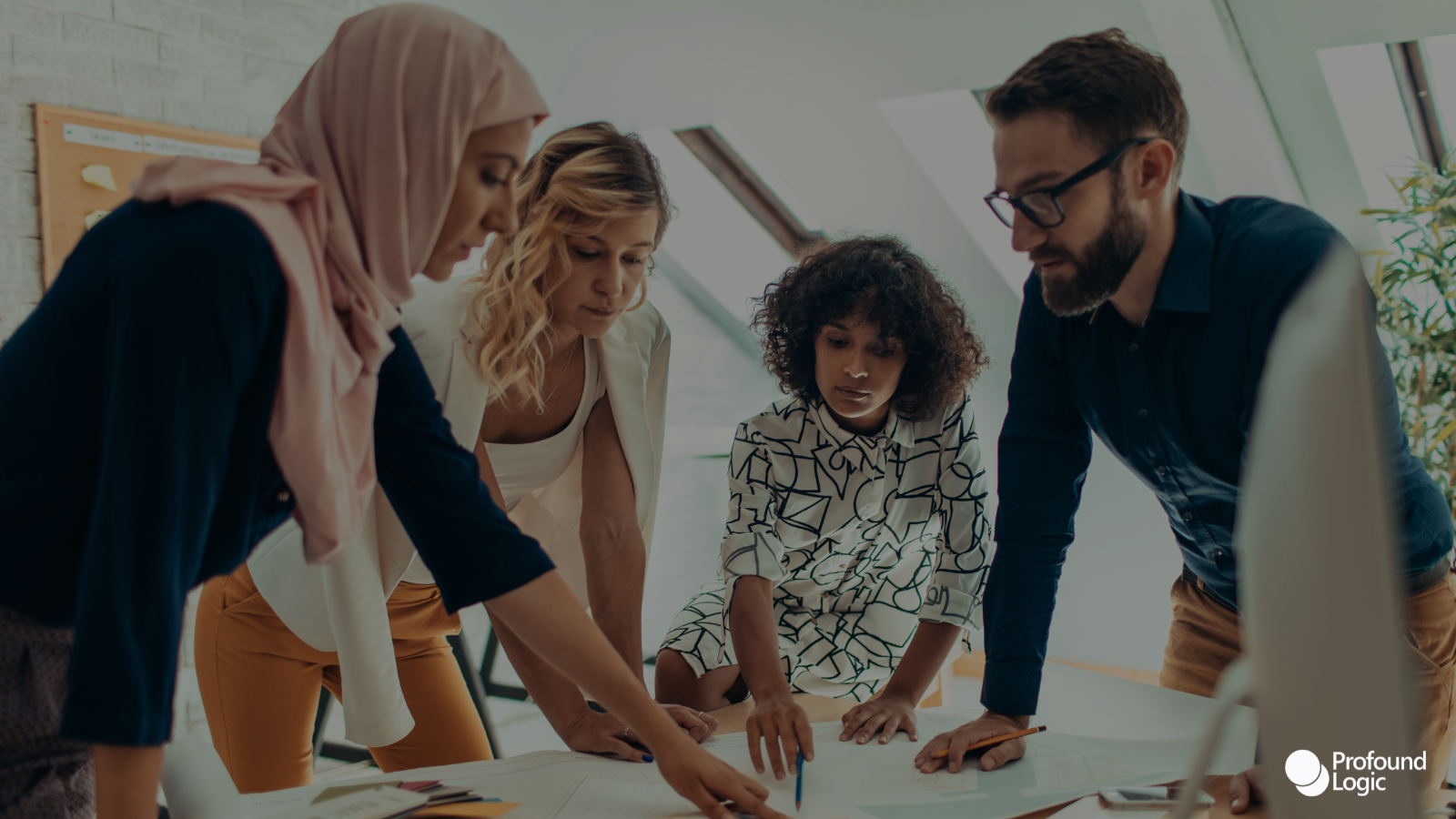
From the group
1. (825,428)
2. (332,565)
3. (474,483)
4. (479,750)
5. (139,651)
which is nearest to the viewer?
(139,651)

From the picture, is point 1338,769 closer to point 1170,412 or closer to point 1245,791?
point 1245,791

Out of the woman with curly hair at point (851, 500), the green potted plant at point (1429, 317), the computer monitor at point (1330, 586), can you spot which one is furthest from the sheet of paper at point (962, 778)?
the green potted plant at point (1429, 317)

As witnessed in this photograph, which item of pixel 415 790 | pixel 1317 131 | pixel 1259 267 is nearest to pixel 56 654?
pixel 415 790

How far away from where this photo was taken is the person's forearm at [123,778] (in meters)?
0.60

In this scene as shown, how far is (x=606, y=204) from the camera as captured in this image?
4.07ft

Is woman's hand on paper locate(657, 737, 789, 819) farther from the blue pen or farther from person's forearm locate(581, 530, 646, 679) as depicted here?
person's forearm locate(581, 530, 646, 679)

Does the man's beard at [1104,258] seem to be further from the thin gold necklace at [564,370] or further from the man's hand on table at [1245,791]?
the thin gold necklace at [564,370]

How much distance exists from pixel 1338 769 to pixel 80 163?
10.3 ft

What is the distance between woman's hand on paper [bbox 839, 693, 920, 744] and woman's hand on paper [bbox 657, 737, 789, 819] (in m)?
0.28

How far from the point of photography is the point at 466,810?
0.85m

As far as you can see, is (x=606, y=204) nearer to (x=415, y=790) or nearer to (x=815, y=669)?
(x=415, y=790)

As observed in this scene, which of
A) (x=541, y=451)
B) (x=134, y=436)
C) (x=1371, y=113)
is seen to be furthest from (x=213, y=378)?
(x=1371, y=113)

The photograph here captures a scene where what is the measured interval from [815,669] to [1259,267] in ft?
3.09

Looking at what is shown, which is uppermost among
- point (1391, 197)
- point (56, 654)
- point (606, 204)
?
point (1391, 197)
